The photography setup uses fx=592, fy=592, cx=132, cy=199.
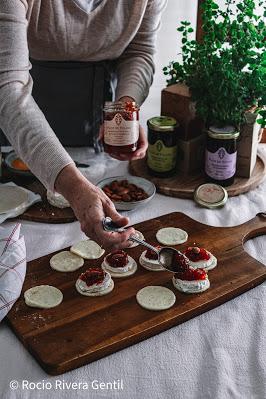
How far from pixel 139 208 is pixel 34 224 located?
0.88 feet

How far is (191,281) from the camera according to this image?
1154mm

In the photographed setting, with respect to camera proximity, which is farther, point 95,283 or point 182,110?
point 182,110

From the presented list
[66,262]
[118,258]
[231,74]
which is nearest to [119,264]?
[118,258]

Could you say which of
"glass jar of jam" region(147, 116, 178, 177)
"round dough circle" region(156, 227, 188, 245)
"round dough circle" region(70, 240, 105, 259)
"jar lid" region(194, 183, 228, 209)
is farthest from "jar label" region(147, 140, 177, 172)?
"round dough circle" region(70, 240, 105, 259)

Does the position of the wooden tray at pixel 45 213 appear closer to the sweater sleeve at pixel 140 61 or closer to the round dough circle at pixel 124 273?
the round dough circle at pixel 124 273

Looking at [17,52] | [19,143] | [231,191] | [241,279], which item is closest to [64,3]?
[17,52]

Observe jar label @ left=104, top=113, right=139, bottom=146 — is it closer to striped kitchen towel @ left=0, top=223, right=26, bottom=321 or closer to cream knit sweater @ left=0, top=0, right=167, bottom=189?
cream knit sweater @ left=0, top=0, right=167, bottom=189

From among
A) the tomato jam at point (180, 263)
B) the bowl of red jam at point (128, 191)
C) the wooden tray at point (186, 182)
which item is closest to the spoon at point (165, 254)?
the tomato jam at point (180, 263)

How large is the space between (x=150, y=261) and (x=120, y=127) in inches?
13.7

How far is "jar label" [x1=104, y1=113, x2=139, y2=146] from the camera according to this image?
1391 millimetres

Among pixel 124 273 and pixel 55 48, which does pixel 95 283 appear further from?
pixel 55 48

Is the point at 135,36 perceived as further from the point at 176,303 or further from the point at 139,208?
the point at 176,303

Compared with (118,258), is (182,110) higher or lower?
higher

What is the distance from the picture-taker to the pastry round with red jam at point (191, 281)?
1153mm
